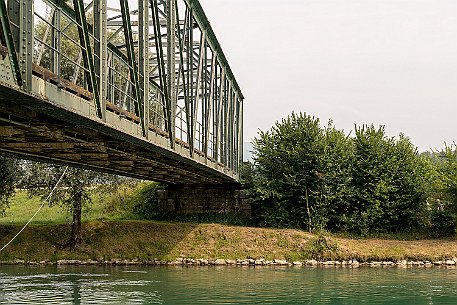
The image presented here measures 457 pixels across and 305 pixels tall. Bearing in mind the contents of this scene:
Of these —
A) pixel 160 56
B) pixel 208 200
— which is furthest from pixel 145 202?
pixel 160 56

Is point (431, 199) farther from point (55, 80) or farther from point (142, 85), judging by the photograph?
point (55, 80)

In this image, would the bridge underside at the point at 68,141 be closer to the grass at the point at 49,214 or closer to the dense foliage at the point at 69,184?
the dense foliage at the point at 69,184

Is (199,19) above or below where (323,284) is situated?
above

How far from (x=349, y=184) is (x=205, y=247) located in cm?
1211

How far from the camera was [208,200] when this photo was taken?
165 feet

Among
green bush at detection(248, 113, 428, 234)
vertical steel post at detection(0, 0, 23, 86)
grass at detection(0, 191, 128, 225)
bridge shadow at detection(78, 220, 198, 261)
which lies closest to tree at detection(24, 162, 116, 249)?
bridge shadow at detection(78, 220, 198, 261)

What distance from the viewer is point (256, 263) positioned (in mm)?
41656

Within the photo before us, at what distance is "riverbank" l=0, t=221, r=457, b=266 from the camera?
4138 centimetres

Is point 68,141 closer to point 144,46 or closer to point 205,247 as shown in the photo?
point 144,46

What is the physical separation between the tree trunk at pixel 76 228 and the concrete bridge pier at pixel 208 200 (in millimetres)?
9708

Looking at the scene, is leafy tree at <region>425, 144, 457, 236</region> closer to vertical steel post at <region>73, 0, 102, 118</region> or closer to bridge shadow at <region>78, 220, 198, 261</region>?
bridge shadow at <region>78, 220, 198, 261</region>

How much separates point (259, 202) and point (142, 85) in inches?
1124

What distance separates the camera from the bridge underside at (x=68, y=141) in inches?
568

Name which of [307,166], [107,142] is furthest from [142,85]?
[307,166]
